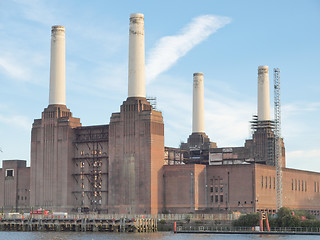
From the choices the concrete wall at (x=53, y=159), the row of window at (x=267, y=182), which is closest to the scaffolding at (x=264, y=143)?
the row of window at (x=267, y=182)

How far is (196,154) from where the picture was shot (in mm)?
196750

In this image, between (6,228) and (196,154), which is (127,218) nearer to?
(6,228)

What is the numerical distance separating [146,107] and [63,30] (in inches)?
1228

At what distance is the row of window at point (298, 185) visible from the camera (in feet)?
604

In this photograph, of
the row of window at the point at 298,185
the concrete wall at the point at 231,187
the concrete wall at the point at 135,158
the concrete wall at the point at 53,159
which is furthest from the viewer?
the row of window at the point at 298,185

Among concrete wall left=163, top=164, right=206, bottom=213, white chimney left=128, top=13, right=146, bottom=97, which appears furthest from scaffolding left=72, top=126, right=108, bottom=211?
concrete wall left=163, top=164, right=206, bottom=213

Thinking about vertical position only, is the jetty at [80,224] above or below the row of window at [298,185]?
below

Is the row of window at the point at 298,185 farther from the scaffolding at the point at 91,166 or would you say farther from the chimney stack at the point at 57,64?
the chimney stack at the point at 57,64

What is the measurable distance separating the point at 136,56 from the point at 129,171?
2616cm

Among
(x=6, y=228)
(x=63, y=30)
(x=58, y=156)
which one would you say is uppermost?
(x=63, y=30)

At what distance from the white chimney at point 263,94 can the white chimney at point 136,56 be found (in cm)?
4397

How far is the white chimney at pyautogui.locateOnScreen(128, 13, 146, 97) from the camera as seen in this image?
16400cm

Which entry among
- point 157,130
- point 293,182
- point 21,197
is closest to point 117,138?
point 157,130

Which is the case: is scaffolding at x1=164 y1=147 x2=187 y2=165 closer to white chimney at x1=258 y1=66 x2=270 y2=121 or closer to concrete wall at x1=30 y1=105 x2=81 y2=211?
concrete wall at x1=30 y1=105 x2=81 y2=211
